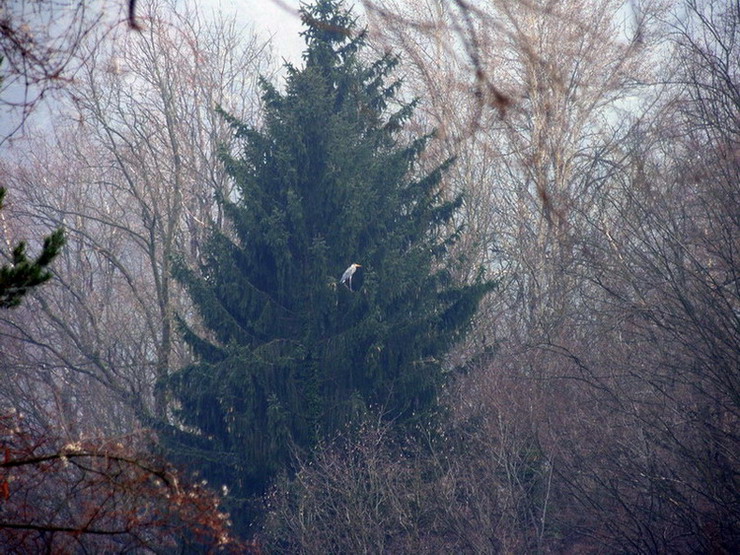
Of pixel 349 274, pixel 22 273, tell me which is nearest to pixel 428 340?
pixel 349 274

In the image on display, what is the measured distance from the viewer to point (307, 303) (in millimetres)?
13852

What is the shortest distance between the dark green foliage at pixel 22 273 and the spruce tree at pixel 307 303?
7.75 m

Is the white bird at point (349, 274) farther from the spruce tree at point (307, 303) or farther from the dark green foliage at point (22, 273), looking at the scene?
the dark green foliage at point (22, 273)

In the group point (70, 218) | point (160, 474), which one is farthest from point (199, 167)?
point (160, 474)

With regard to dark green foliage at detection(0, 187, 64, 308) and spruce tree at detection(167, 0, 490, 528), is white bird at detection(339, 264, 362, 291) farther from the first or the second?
dark green foliage at detection(0, 187, 64, 308)

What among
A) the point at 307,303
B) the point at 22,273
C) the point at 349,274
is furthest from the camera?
the point at 307,303

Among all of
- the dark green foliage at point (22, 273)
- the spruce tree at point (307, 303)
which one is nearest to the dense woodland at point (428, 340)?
the spruce tree at point (307, 303)

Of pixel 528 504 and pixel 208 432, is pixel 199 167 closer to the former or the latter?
pixel 208 432

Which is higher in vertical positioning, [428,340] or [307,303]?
[307,303]

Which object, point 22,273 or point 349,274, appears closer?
point 22,273

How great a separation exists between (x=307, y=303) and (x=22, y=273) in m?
9.22

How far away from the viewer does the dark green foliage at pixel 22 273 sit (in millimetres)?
4656

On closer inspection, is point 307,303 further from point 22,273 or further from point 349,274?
point 22,273

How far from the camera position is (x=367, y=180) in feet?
46.7
